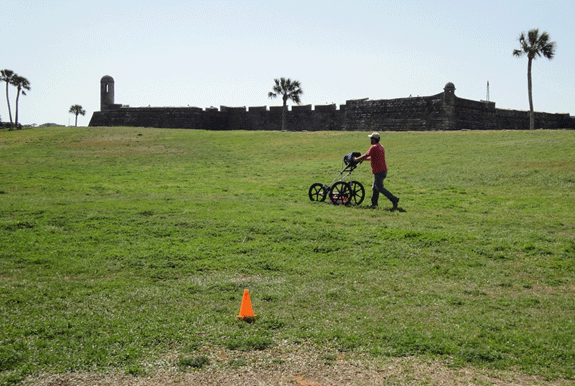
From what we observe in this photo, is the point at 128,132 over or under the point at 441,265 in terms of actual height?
over

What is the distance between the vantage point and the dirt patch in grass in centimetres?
467

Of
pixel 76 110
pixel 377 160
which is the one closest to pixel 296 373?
pixel 377 160

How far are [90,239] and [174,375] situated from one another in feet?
18.6

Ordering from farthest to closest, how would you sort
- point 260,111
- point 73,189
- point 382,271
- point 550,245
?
point 260,111 < point 73,189 < point 550,245 < point 382,271

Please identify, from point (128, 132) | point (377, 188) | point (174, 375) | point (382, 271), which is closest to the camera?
point (174, 375)

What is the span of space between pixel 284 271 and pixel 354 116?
112 ft

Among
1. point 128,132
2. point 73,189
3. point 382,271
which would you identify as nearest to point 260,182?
point 73,189

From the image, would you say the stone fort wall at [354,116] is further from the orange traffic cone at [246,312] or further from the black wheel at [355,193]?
the orange traffic cone at [246,312]

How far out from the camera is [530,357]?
509 cm

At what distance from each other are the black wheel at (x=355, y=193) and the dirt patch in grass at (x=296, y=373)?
913 cm

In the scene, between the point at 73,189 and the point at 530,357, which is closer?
the point at 530,357

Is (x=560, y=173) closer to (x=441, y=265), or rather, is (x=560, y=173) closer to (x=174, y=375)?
(x=441, y=265)

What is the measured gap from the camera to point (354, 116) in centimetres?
4103

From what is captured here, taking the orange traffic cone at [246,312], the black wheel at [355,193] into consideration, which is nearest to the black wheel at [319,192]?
the black wheel at [355,193]
